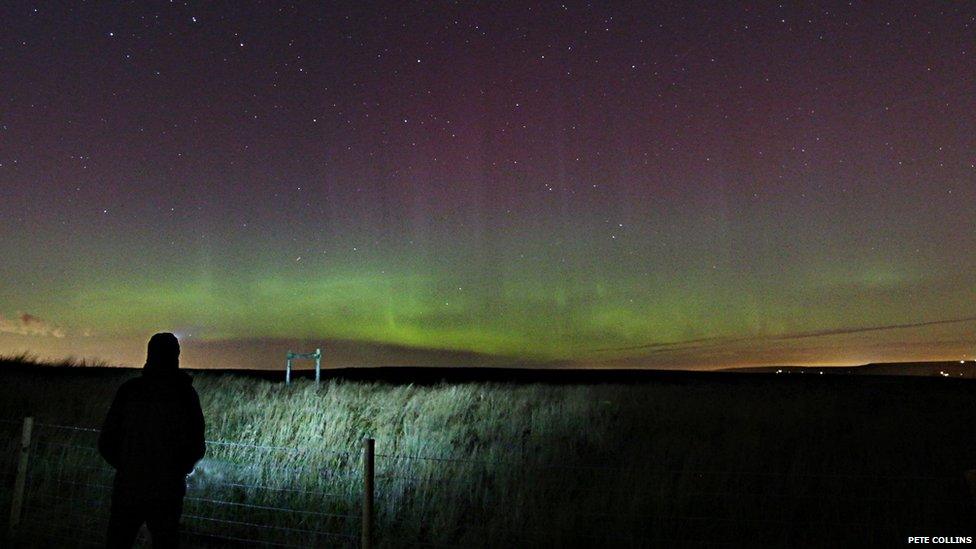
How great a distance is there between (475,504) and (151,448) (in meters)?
5.76

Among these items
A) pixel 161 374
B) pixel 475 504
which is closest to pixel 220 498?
pixel 475 504

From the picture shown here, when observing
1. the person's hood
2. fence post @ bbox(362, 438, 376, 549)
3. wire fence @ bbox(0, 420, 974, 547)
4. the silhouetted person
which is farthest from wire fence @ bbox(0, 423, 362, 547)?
the person's hood

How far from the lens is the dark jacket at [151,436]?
4.68 meters

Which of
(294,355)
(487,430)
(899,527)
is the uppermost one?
(294,355)

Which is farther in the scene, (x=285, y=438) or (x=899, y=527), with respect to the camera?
(x=285, y=438)

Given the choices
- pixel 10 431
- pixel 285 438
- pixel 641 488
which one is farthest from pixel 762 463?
pixel 10 431

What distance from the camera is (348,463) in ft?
37.7

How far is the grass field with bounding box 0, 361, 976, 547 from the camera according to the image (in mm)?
8789

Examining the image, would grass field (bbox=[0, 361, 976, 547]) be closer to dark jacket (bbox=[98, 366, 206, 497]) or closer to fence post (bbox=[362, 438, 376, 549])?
fence post (bbox=[362, 438, 376, 549])

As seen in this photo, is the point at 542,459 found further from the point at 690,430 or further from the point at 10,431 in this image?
the point at 10,431

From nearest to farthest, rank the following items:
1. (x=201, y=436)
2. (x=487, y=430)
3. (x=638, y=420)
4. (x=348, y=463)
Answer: (x=201, y=436)
(x=348, y=463)
(x=487, y=430)
(x=638, y=420)

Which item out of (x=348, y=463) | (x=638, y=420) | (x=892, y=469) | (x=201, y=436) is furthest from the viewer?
(x=638, y=420)

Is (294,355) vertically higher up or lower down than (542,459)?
higher up

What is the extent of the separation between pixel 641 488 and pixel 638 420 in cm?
751
